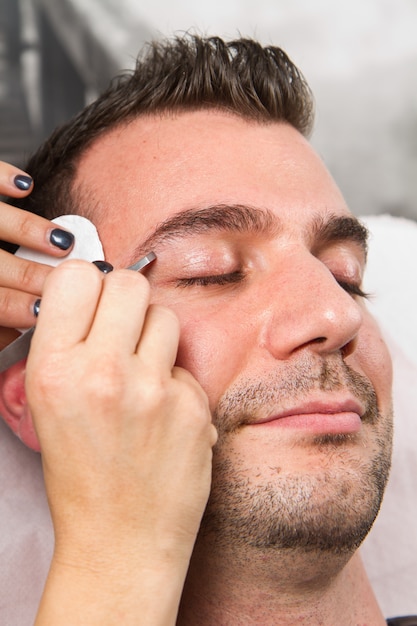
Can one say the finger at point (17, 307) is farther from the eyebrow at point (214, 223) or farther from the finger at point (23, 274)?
the eyebrow at point (214, 223)

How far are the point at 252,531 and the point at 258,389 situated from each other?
163 millimetres

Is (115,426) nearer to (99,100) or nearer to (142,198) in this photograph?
(142,198)

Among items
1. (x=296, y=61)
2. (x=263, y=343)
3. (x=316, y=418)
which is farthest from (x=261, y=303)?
(x=296, y=61)

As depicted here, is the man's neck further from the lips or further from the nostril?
the nostril

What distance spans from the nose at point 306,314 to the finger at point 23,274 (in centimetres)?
33

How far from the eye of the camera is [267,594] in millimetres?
861

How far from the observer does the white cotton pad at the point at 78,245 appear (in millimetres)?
933

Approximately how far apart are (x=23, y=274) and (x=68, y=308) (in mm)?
309

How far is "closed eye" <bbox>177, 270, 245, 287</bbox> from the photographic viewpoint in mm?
876

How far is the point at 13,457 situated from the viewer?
114 cm

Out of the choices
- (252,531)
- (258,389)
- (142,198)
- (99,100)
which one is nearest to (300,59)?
(99,100)

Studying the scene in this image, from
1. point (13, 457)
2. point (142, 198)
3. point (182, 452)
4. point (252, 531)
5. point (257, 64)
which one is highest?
point (257, 64)

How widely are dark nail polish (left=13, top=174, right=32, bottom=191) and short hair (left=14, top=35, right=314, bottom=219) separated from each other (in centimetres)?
7

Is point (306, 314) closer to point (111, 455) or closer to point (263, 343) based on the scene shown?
point (263, 343)
